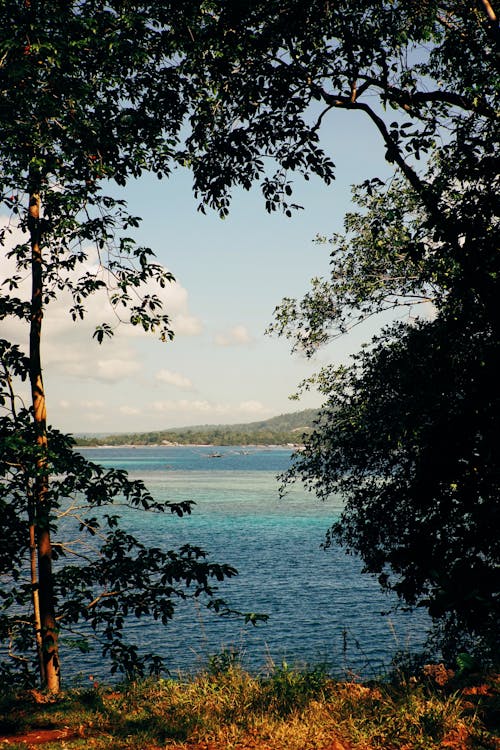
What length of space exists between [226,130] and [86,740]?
8.96 metres

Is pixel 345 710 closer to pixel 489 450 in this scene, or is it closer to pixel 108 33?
pixel 489 450

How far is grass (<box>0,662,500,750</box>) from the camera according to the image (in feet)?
19.6

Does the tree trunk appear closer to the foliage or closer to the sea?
the foliage

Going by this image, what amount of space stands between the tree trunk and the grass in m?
1.20

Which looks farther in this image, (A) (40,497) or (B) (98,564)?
(B) (98,564)

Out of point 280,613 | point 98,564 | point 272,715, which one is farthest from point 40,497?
point 280,613

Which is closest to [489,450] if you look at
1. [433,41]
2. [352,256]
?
[433,41]

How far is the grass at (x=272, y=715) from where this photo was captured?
19.6 ft

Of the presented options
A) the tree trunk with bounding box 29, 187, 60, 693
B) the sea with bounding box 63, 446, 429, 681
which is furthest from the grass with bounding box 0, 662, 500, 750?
the tree trunk with bounding box 29, 187, 60, 693

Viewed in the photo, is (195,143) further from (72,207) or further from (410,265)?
(410,265)

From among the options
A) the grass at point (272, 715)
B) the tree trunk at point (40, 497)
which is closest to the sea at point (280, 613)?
the grass at point (272, 715)

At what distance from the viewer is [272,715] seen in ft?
21.4

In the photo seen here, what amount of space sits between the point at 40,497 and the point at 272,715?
5004 millimetres

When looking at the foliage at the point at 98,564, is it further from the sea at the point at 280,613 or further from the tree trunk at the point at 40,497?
the sea at the point at 280,613
